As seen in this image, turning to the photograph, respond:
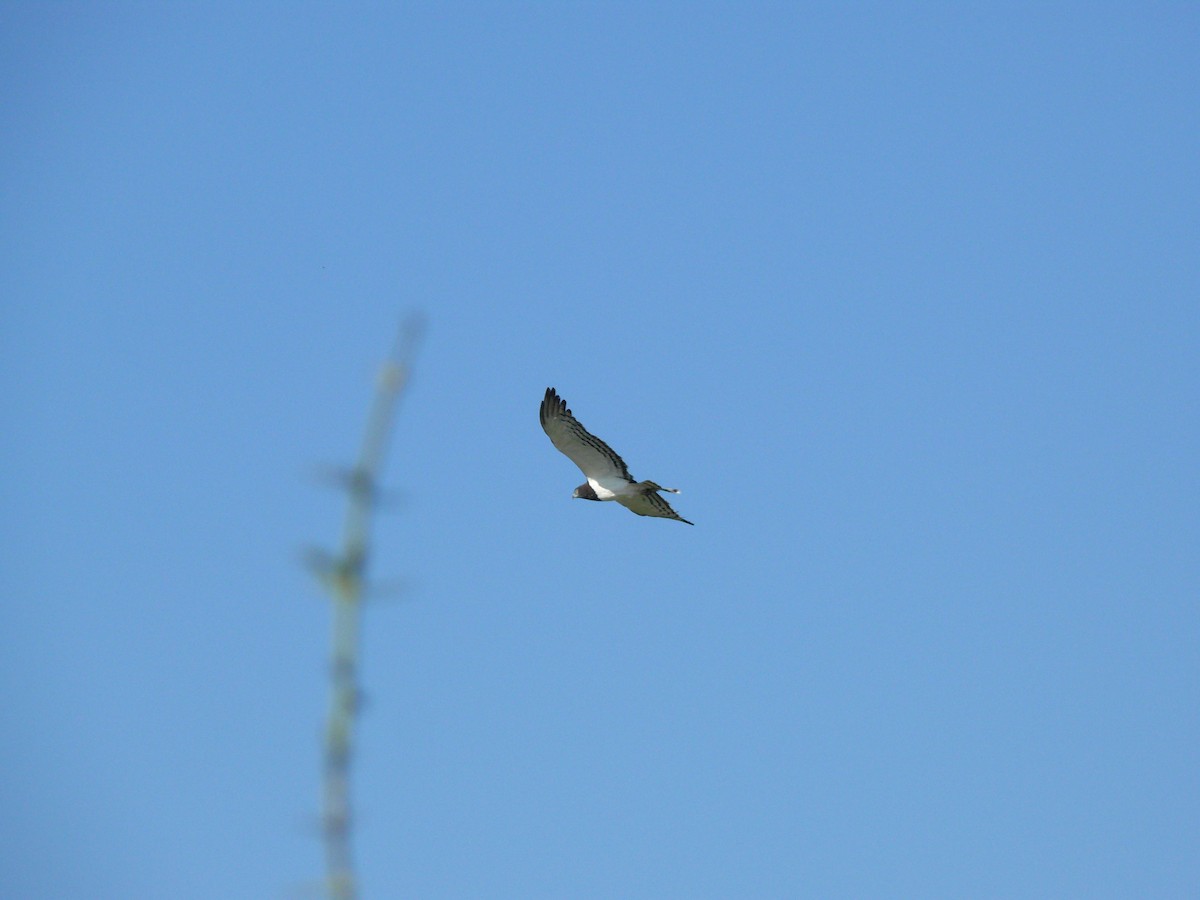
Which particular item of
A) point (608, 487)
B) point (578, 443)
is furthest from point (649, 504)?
point (578, 443)

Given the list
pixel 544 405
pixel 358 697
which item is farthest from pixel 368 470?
pixel 544 405

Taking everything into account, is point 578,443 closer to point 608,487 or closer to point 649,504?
point 608,487

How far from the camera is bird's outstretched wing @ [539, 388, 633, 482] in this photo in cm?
3531

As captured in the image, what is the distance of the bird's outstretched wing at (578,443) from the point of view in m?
35.3

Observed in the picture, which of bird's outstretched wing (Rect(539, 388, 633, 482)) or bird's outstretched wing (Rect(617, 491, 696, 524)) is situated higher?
bird's outstretched wing (Rect(539, 388, 633, 482))

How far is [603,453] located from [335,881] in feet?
108

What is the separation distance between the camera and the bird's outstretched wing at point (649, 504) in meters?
35.8

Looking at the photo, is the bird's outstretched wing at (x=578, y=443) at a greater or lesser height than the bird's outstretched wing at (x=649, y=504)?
greater

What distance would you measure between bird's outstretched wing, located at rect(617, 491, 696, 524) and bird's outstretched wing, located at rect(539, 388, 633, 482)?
0.07 metres

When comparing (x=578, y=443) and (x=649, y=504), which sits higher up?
(x=578, y=443)

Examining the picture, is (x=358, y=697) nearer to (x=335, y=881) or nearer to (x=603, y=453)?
(x=335, y=881)

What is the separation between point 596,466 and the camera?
120 feet

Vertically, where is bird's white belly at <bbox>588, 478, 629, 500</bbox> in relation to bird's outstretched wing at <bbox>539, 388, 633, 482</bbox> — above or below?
below

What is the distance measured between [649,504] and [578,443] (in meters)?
2.20
